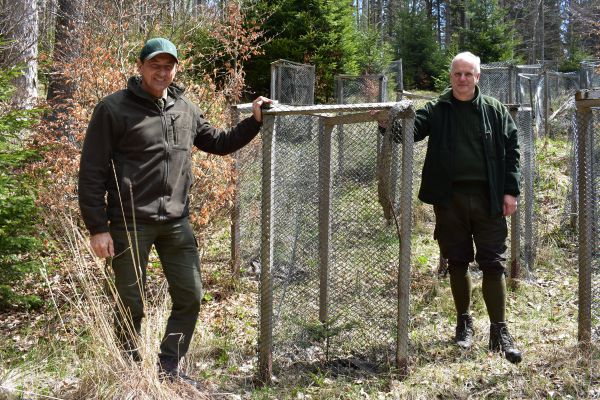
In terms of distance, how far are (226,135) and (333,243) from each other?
1472 millimetres

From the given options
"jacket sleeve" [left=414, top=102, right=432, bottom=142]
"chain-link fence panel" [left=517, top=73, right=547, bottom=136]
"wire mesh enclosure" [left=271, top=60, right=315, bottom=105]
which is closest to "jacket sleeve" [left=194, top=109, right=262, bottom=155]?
"jacket sleeve" [left=414, top=102, right=432, bottom=142]

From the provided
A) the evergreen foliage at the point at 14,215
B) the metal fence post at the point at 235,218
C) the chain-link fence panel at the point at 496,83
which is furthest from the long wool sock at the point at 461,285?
the chain-link fence panel at the point at 496,83

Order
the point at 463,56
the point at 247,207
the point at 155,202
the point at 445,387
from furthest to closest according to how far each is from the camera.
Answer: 1. the point at 247,207
2. the point at 463,56
3. the point at 445,387
4. the point at 155,202

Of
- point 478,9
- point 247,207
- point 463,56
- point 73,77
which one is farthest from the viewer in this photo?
point 478,9

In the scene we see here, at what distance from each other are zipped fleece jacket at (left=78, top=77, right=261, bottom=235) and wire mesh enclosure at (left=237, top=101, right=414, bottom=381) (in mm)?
610

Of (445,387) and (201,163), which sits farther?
(201,163)

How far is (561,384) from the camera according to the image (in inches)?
145

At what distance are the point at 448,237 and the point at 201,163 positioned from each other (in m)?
2.50

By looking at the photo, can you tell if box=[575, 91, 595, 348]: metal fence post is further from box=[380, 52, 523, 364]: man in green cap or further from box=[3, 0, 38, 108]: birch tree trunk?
box=[3, 0, 38, 108]: birch tree trunk

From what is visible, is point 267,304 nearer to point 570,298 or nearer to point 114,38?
point 570,298

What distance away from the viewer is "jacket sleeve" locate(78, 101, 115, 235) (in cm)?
334

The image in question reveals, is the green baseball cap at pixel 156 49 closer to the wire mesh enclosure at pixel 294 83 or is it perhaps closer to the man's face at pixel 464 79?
the man's face at pixel 464 79

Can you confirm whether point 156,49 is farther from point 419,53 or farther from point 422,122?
point 419,53

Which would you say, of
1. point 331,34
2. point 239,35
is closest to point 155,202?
point 239,35
